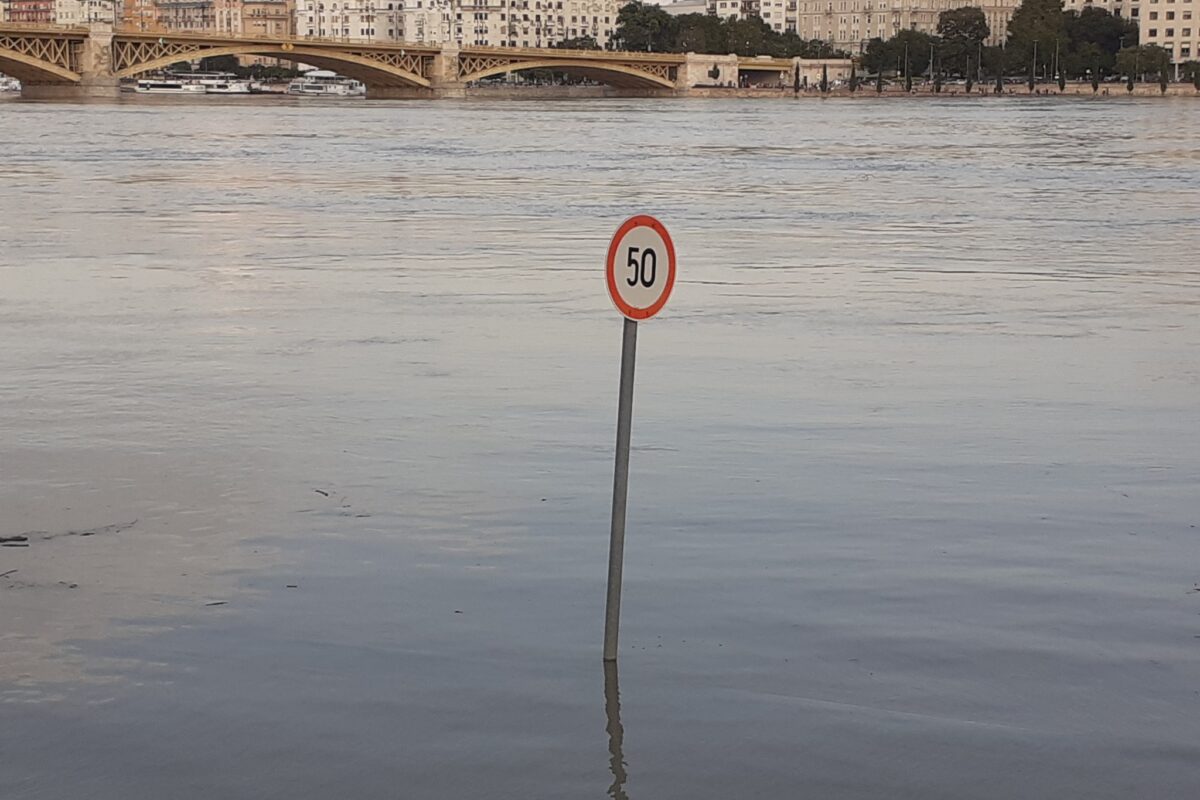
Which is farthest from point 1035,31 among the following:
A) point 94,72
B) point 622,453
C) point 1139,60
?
point 622,453

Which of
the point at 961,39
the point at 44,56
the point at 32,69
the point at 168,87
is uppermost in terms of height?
the point at 961,39

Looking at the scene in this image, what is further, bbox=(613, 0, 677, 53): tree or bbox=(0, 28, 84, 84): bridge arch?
bbox=(613, 0, 677, 53): tree

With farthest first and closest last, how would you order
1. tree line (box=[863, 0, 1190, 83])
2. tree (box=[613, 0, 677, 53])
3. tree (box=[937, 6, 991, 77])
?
tree (box=[613, 0, 677, 53]), tree (box=[937, 6, 991, 77]), tree line (box=[863, 0, 1190, 83])

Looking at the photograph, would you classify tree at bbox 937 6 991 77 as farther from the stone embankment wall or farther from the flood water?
the flood water

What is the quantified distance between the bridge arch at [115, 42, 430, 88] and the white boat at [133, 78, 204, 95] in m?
41.9

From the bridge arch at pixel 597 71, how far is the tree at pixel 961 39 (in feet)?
121

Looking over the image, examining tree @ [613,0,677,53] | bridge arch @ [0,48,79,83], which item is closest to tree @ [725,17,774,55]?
tree @ [613,0,677,53]

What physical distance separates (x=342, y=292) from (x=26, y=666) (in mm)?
9249

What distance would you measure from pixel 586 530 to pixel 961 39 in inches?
6944

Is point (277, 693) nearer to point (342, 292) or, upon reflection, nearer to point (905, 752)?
point (905, 752)

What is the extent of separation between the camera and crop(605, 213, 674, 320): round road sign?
16.6 feet

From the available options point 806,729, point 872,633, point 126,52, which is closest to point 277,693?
point 806,729

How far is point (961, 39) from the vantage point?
177250 mm

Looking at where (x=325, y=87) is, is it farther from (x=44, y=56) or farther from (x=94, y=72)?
(x=44, y=56)
